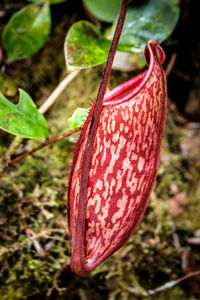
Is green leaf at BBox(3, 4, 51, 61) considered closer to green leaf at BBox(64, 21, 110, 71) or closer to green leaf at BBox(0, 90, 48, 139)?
green leaf at BBox(64, 21, 110, 71)

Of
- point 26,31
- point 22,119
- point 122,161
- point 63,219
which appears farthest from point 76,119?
point 26,31

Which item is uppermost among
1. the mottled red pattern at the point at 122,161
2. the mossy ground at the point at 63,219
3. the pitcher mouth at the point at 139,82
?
the pitcher mouth at the point at 139,82

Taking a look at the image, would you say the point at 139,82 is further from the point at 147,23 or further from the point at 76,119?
the point at 147,23

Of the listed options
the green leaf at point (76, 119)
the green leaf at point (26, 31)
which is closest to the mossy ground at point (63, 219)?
the green leaf at point (76, 119)

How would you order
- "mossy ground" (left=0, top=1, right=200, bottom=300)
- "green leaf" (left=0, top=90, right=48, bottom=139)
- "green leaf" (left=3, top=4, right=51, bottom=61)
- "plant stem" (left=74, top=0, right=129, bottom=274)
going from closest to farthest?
"plant stem" (left=74, top=0, right=129, bottom=274) < "green leaf" (left=0, top=90, right=48, bottom=139) < "mossy ground" (left=0, top=1, right=200, bottom=300) < "green leaf" (left=3, top=4, right=51, bottom=61)

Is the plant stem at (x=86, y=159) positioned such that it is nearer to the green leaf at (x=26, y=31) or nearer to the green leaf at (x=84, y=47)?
the green leaf at (x=84, y=47)

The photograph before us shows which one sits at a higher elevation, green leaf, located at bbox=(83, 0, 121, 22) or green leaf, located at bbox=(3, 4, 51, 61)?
green leaf, located at bbox=(3, 4, 51, 61)

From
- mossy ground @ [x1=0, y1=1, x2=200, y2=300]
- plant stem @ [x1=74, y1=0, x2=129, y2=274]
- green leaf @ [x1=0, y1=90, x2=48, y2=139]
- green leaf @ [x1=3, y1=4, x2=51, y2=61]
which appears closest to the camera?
plant stem @ [x1=74, y1=0, x2=129, y2=274]

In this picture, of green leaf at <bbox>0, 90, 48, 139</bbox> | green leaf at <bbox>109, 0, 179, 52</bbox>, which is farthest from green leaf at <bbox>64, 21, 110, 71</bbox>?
green leaf at <bbox>0, 90, 48, 139</bbox>
